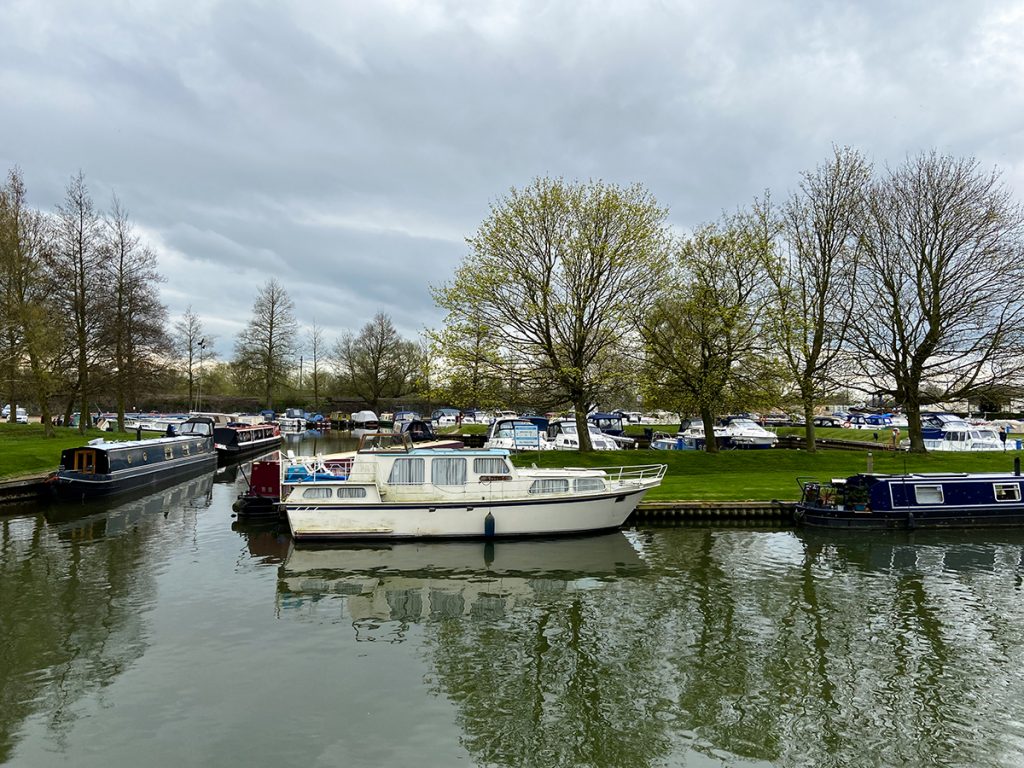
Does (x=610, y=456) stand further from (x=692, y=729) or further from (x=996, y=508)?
(x=692, y=729)

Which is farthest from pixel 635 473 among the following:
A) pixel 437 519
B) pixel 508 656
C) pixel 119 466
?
pixel 119 466

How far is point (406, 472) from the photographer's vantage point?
23406mm

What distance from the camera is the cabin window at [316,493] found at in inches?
903

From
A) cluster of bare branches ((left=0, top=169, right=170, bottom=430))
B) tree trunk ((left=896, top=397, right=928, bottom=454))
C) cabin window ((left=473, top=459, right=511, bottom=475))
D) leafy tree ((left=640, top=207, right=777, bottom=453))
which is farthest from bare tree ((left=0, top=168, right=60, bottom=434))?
tree trunk ((left=896, top=397, right=928, bottom=454))

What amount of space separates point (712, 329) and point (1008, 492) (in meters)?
17.0

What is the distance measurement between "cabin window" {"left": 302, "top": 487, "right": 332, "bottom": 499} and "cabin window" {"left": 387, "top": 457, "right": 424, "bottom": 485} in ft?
7.49

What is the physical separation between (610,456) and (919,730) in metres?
29.2

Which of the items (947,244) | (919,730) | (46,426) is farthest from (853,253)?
(46,426)

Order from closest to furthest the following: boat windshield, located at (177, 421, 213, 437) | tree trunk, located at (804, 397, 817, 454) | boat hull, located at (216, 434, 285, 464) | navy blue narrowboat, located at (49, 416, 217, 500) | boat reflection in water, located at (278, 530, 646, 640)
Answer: boat reflection in water, located at (278, 530, 646, 640), navy blue narrowboat, located at (49, 416, 217, 500), tree trunk, located at (804, 397, 817, 454), boat hull, located at (216, 434, 285, 464), boat windshield, located at (177, 421, 213, 437)

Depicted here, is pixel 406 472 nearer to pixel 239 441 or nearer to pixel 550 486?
pixel 550 486

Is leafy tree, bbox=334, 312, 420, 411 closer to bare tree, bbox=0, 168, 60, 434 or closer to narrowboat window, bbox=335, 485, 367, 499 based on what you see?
bare tree, bbox=0, 168, 60, 434

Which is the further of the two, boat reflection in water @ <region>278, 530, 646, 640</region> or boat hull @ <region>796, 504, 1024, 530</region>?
boat hull @ <region>796, 504, 1024, 530</region>

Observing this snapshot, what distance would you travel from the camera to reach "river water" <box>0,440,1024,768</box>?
9.52 m

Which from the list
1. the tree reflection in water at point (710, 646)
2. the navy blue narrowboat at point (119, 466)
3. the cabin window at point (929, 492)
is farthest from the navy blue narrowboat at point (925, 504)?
the navy blue narrowboat at point (119, 466)
